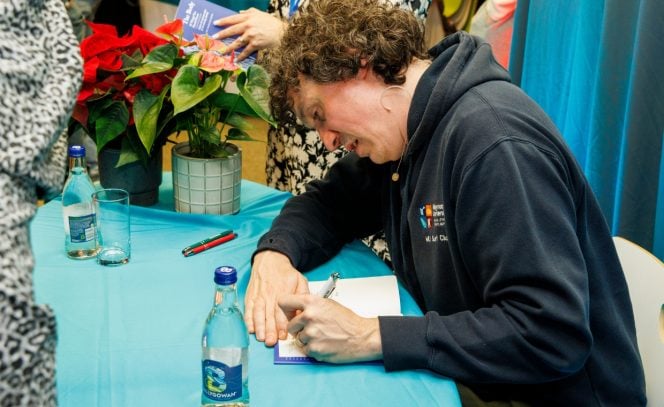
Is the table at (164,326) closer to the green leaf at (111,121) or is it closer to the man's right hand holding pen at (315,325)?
the man's right hand holding pen at (315,325)

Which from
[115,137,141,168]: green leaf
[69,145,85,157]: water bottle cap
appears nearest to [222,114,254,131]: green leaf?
[115,137,141,168]: green leaf

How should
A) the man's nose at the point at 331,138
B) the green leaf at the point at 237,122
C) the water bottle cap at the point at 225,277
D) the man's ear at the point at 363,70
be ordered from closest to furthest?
the water bottle cap at the point at 225,277
the man's ear at the point at 363,70
the man's nose at the point at 331,138
the green leaf at the point at 237,122

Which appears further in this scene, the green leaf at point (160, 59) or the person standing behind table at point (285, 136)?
the person standing behind table at point (285, 136)

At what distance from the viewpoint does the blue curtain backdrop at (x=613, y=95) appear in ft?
5.20

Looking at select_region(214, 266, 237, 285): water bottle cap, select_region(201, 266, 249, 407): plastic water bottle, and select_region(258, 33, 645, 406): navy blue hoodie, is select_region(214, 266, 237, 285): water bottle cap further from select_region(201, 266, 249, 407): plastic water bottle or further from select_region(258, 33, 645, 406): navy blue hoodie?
select_region(258, 33, 645, 406): navy blue hoodie

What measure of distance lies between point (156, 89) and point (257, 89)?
22cm

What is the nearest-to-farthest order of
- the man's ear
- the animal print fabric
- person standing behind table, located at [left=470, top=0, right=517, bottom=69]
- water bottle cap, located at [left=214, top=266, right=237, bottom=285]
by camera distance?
water bottle cap, located at [left=214, top=266, right=237, bottom=285] < the man's ear < the animal print fabric < person standing behind table, located at [left=470, top=0, right=517, bottom=69]

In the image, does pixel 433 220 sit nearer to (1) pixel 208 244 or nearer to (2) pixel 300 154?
(1) pixel 208 244

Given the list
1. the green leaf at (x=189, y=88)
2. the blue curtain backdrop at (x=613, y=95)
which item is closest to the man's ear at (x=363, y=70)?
the green leaf at (x=189, y=88)

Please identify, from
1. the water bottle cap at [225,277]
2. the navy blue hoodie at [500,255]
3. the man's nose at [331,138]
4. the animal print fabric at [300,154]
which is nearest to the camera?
the water bottle cap at [225,277]

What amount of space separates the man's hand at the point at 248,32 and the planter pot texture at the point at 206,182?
252 mm

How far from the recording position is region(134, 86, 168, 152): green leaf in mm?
1447

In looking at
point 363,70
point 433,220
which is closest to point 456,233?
point 433,220

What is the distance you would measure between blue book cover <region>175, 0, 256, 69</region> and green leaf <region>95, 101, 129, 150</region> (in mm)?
239
